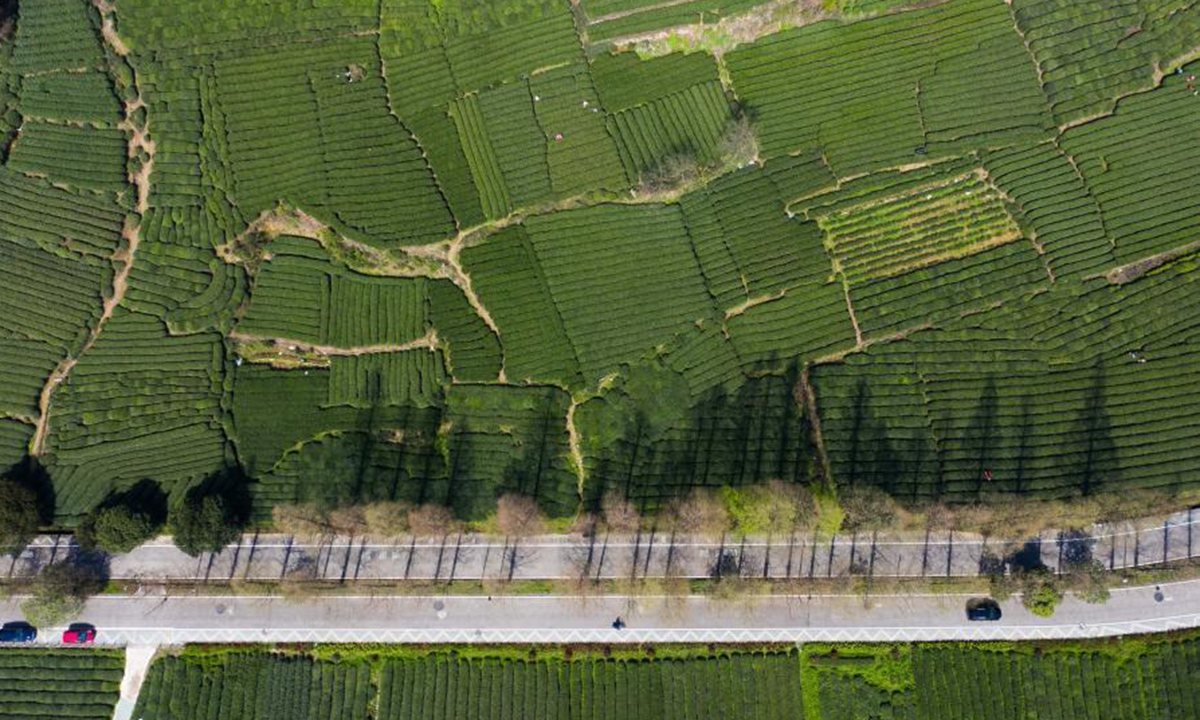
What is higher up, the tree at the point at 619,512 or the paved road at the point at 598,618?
the tree at the point at 619,512

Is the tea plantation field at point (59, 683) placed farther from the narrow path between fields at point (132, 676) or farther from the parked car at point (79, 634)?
the parked car at point (79, 634)

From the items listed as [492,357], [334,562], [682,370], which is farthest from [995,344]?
[334,562]

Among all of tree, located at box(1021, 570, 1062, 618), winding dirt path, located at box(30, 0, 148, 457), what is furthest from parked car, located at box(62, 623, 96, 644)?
tree, located at box(1021, 570, 1062, 618)

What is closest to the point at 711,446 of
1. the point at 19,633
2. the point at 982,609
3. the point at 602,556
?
the point at 602,556

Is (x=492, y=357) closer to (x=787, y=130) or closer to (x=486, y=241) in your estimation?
(x=486, y=241)

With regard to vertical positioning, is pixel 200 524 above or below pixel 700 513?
below

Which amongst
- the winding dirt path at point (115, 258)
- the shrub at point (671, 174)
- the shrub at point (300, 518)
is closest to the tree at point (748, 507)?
the shrub at point (671, 174)

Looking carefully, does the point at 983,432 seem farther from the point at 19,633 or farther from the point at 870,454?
the point at 19,633
